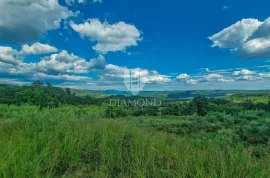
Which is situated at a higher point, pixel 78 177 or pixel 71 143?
pixel 71 143

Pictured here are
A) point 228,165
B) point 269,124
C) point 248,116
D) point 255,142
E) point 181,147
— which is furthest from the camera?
point 248,116

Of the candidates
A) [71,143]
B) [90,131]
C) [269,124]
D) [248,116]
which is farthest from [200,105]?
[71,143]

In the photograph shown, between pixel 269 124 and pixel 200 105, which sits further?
pixel 200 105

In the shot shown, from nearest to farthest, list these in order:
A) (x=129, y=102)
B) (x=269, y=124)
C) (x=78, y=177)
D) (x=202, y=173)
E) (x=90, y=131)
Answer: (x=202, y=173)
(x=78, y=177)
(x=90, y=131)
(x=269, y=124)
(x=129, y=102)

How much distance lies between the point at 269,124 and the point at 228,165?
19.2 ft

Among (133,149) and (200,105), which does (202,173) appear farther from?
(200,105)

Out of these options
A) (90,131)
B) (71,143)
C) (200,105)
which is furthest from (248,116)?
(71,143)

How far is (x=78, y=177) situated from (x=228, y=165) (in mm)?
2607

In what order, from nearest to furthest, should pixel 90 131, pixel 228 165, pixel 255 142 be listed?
pixel 228 165 → pixel 90 131 → pixel 255 142

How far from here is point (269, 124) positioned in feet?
25.4

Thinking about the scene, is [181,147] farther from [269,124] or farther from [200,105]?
[200,105]

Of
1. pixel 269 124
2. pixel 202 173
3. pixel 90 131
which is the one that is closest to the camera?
pixel 202 173

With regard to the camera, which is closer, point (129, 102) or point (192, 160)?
point (192, 160)

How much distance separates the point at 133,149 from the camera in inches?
172
